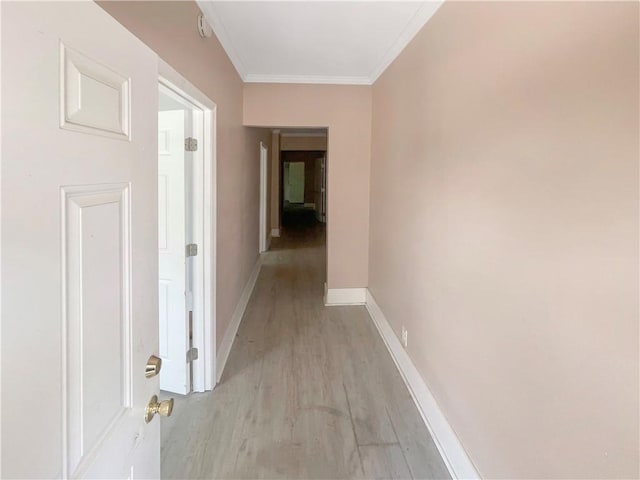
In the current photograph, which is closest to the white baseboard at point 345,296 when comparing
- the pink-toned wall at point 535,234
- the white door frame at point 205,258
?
the white door frame at point 205,258

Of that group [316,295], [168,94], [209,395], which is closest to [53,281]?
[168,94]

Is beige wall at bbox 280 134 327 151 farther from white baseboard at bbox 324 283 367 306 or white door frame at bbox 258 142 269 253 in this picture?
white baseboard at bbox 324 283 367 306

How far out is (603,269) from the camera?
39.6 inches

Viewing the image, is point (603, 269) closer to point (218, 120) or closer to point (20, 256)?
point (20, 256)

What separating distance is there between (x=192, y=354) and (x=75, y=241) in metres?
2.03

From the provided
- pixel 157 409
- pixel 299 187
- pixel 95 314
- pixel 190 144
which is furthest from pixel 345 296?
pixel 299 187

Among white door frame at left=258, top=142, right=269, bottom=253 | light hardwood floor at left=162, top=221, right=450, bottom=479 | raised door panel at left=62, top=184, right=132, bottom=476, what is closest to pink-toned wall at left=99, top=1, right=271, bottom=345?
light hardwood floor at left=162, top=221, right=450, bottom=479

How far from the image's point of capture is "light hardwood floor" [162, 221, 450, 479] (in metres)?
1.99

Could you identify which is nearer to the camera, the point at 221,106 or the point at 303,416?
the point at 303,416

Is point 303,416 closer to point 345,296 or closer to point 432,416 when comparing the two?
point 432,416

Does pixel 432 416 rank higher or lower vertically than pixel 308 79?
lower

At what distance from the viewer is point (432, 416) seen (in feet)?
7.42

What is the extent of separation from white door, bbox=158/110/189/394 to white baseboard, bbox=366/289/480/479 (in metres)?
1.47

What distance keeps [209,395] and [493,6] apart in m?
2.59
